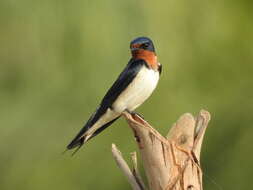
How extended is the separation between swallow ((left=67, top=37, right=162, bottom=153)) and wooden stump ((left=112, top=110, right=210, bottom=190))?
116 centimetres

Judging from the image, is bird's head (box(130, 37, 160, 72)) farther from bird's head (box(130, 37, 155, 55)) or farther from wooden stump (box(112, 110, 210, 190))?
wooden stump (box(112, 110, 210, 190))

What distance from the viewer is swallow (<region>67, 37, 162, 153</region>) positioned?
15.1 ft

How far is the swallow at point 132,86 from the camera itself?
15.1ft

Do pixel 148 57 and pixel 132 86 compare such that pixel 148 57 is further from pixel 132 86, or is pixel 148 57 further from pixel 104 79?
pixel 104 79

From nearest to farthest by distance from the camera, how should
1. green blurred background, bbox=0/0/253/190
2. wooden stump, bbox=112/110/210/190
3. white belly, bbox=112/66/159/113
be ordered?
wooden stump, bbox=112/110/210/190, white belly, bbox=112/66/159/113, green blurred background, bbox=0/0/253/190

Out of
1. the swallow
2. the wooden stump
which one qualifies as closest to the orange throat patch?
the swallow

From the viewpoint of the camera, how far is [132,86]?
4.65 metres

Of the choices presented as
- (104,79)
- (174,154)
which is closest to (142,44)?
(174,154)

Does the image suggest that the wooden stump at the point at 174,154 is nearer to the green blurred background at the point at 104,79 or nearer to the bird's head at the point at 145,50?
the bird's head at the point at 145,50

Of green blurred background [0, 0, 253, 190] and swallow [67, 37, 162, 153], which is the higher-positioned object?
green blurred background [0, 0, 253, 190]

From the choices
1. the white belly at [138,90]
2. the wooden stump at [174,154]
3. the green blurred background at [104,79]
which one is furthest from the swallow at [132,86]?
the green blurred background at [104,79]

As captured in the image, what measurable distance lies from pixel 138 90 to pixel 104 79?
2.46 meters

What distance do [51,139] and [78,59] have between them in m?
0.69

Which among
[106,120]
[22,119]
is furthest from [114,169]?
[106,120]
